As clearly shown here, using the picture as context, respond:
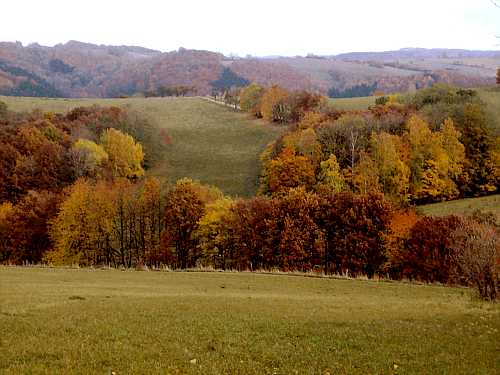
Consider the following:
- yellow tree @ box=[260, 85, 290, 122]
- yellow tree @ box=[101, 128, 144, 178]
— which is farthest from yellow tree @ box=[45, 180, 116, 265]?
yellow tree @ box=[260, 85, 290, 122]

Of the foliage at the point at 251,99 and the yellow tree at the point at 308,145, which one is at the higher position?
the foliage at the point at 251,99

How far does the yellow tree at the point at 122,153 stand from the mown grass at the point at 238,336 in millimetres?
82038

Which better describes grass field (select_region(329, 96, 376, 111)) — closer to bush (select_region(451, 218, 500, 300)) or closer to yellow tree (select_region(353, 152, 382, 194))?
yellow tree (select_region(353, 152, 382, 194))

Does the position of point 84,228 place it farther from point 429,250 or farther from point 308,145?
point 429,250

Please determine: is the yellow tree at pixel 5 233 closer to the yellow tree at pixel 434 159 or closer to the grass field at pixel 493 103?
the yellow tree at pixel 434 159

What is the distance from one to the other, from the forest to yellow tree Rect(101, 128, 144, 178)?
0.98 feet

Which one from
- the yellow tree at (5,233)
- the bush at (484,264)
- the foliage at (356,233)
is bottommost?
the yellow tree at (5,233)

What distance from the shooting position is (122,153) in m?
107

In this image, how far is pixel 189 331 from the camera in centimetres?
1616

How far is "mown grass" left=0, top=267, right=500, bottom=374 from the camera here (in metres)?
12.5

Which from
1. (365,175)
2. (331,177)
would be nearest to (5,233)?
(331,177)

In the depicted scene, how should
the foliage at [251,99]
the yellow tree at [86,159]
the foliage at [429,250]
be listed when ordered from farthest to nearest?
the foliage at [251,99] < the yellow tree at [86,159] < the foliage at [429,250]

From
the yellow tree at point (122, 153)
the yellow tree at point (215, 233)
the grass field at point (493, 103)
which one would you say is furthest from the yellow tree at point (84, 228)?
the grass field at point (493, 103)

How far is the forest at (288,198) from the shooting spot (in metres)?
57.2
